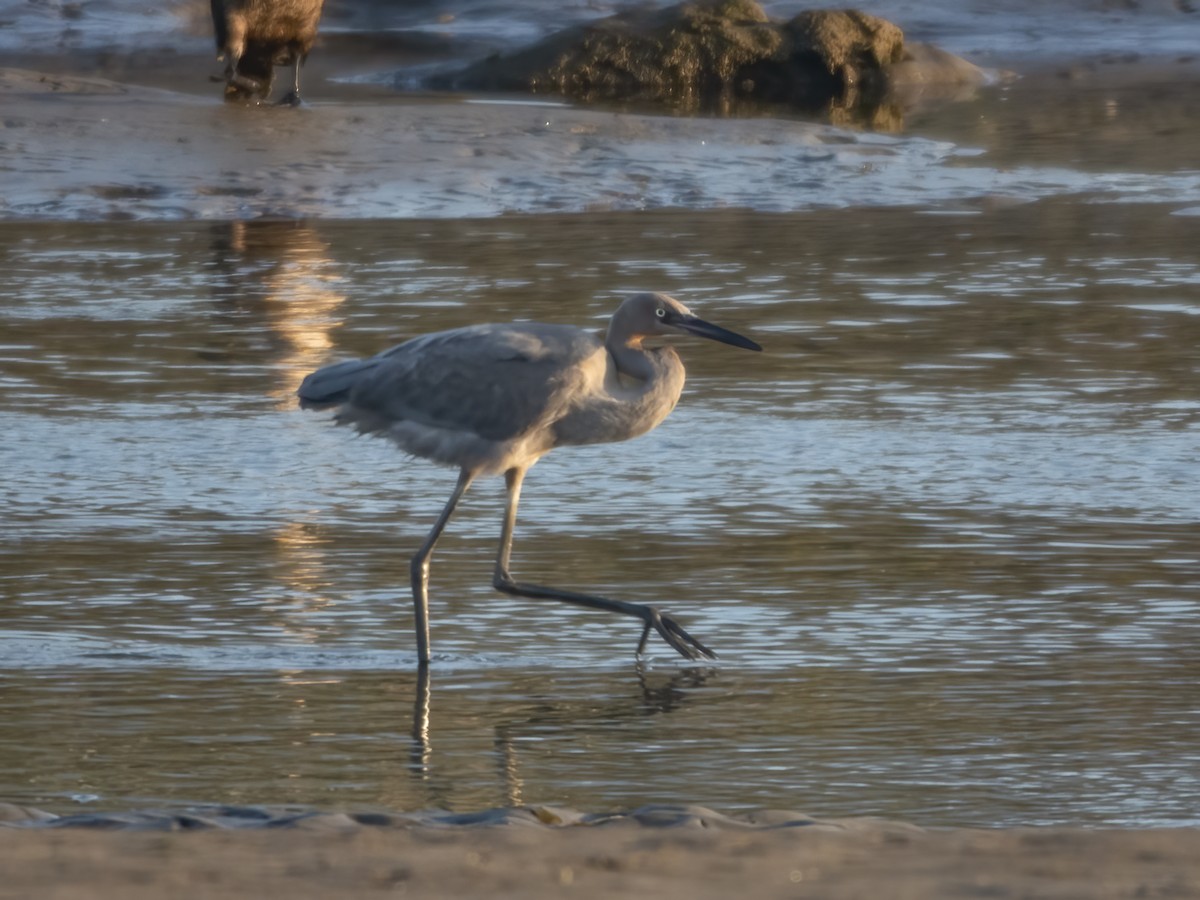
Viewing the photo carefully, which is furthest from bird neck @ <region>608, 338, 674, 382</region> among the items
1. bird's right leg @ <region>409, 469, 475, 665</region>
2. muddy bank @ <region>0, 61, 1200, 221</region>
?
muddy bank @ <region>0, 61, 1200, 221</region>

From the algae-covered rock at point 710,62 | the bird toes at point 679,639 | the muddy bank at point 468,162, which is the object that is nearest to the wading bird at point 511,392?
the bird toes at point 679,639

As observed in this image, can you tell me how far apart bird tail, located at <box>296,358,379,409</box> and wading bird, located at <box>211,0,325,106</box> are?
40.0 feet

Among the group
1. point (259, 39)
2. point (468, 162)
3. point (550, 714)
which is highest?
point (259, 39)

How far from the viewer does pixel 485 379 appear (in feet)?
21.3

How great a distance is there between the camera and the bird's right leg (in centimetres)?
607

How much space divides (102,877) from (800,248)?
31.3ft

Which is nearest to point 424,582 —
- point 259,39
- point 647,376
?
point 647,376

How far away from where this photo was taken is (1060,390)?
9.37m

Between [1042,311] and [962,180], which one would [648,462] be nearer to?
[1042,311]

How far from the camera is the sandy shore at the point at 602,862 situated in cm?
400

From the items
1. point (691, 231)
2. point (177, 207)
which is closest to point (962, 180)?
point (691, 231)

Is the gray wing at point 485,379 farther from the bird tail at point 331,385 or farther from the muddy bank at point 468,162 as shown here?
the muddy bank at point 468,162

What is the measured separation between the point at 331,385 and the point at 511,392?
518 mm

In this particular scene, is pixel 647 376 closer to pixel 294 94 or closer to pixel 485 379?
pixel 485 379
